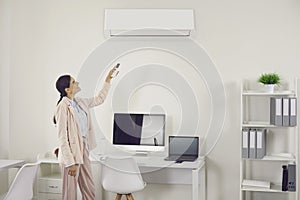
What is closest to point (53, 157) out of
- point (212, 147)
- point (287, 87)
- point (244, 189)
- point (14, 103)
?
point (14, 103)

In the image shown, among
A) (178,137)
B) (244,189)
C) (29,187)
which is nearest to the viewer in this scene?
(29,187)

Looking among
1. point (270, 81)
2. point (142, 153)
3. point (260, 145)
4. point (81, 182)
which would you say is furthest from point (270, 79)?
point (81, 182)

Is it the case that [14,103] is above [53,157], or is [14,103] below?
above

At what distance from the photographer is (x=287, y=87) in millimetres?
4441

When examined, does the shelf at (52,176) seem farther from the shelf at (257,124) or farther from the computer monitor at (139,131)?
the shelf at (257,124)

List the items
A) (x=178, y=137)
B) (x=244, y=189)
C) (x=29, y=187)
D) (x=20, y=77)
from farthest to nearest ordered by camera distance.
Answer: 1. (x=20, y=77)
2. (x=178, y=137)
3. (x=244, y=189)
4. (x=29, y=187)

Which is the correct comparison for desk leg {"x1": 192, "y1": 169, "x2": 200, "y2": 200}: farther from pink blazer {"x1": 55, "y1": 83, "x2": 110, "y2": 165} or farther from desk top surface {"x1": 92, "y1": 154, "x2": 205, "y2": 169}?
pink blazer {"x1": 55, "y1": 83, "x2": 110, "y2": 165}

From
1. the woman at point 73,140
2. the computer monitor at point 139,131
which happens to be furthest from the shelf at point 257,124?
the woman at point 73,140

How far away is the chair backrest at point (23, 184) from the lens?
3.73 m

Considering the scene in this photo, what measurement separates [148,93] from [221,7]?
1036mm

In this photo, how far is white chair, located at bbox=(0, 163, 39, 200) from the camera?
12.3 feet

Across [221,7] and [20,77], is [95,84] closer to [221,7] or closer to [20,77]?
[20,77]

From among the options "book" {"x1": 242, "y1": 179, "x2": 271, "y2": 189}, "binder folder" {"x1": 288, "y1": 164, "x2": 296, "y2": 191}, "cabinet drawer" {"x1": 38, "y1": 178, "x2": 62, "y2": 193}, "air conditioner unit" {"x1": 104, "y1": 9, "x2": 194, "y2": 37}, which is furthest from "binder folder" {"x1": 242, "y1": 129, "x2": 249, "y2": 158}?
"cabinet drawer" {"x1": 38, "y1": 178, "x2": 62, "y2": 193}

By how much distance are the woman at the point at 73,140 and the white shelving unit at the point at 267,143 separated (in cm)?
132
